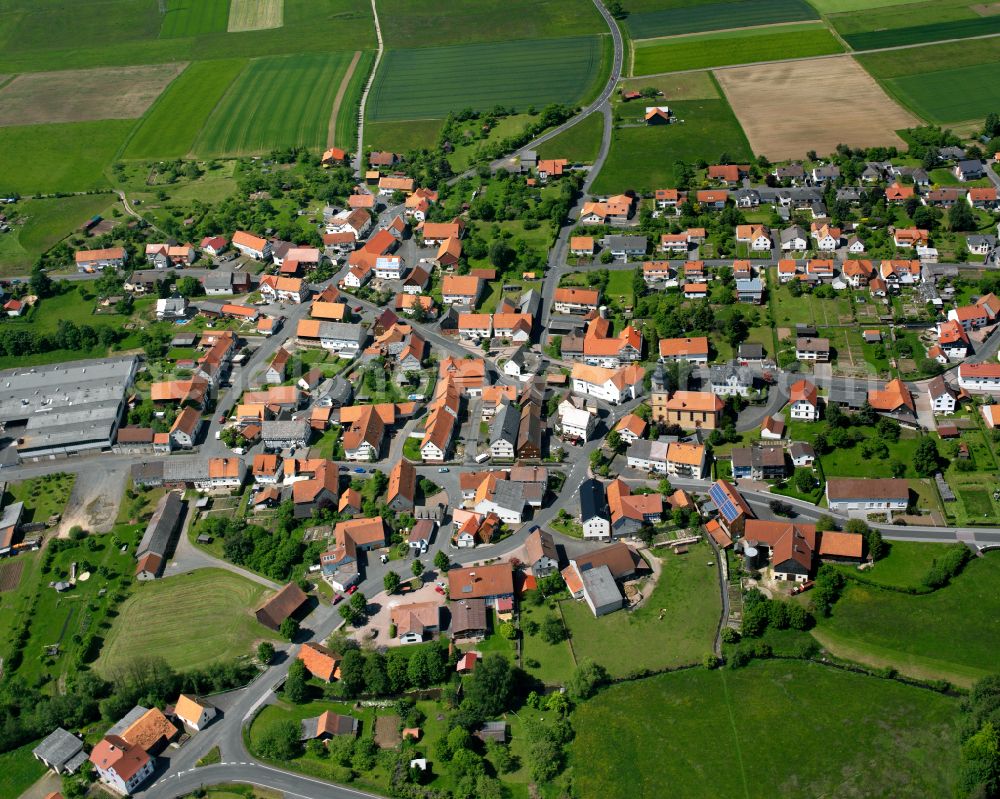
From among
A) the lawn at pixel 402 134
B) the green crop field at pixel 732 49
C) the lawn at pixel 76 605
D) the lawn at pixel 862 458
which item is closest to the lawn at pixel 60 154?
the lawn at pixel 402 134

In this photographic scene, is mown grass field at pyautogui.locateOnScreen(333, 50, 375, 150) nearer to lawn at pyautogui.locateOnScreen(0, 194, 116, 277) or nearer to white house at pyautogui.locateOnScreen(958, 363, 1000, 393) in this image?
lawn at pyautogui.locateOnScreen(0, 194, 116, 277)

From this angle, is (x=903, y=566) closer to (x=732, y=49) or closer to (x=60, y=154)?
(x=732, y=49)

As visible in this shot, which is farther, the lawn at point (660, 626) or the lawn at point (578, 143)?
the lawn at point (578, 143)

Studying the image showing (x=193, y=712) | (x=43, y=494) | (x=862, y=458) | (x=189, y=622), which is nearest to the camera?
(x=193, y=712)

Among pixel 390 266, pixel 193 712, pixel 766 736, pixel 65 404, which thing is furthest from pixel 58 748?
pixel 390 266

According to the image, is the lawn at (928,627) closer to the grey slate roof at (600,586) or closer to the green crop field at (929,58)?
the grey slate roof at (600,586)

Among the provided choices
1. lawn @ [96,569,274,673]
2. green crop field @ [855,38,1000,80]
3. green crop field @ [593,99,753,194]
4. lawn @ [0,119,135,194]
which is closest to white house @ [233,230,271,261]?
lawn @ [0,119,135,194]

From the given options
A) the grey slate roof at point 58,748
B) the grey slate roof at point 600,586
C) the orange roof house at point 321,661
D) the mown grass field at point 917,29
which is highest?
the mown grass field at point 917,29
